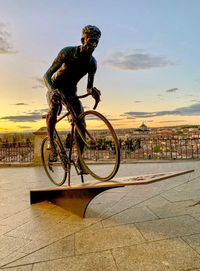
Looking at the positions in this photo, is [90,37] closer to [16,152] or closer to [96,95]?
[96,95]

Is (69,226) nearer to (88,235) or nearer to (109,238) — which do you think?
(88,235)

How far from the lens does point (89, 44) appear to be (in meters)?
3.68

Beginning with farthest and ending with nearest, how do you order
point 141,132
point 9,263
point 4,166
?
1. point 141,132
2. point 4,166
3. point 9,263

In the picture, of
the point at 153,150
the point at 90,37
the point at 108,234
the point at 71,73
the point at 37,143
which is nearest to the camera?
the point at 108,234

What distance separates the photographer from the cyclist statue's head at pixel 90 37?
11.9 ft

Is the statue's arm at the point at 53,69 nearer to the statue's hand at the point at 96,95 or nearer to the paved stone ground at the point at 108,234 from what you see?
the statue's hand at the point at 96,95

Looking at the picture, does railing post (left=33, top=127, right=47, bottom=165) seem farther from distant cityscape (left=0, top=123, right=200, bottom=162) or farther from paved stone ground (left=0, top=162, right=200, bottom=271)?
paved stone ground (left=0, top=162, right=200, bottom=271)

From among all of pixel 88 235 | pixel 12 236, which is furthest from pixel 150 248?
pixel 12 236

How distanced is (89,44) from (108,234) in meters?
2.14

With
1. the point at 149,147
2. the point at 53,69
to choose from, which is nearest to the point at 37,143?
the point at 149,147

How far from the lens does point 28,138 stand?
14289 mm

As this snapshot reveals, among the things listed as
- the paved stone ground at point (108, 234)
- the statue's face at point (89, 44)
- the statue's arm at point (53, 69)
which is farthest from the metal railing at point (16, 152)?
the statue's face at point (89, 44)

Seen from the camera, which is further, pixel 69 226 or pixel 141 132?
pixel 141 132

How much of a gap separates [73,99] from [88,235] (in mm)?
1830
